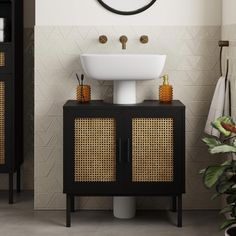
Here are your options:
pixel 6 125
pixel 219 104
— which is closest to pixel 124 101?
pixel 219 104

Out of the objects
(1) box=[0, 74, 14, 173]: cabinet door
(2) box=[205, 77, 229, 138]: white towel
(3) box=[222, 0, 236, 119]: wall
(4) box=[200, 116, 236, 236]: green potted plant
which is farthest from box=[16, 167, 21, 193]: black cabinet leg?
(4) box=[200, 116, 236, 236]: green potted plant

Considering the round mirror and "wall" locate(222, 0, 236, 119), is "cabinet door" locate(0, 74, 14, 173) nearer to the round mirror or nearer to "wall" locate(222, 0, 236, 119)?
the round mirror

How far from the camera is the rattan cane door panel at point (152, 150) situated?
13.3 feet

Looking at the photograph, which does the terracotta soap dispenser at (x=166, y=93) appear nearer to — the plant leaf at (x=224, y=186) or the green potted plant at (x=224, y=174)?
the green potted plant at (x=224, y=174)

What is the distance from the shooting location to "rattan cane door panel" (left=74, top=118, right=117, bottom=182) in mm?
4059

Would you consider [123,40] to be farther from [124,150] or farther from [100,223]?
[100,223]

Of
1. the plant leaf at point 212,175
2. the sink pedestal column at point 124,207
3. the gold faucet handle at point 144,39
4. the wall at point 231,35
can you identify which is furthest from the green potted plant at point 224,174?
the gold faucet handle at point 144,39

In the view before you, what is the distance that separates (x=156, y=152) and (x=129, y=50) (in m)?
0.82

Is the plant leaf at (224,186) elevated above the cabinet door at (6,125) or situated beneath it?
situated beneath

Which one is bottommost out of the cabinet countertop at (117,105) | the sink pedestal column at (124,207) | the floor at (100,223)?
the floor at (100,223)

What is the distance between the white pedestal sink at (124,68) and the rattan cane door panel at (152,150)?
0.81 feet

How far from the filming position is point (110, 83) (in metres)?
4.46

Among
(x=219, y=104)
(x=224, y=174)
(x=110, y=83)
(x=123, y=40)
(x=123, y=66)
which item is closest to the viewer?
(x=224, y=174)

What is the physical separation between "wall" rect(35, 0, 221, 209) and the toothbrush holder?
0.64 ft
